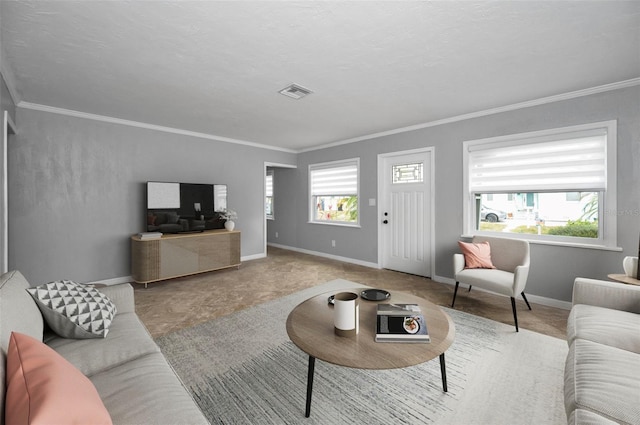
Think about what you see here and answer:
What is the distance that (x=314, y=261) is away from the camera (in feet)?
17.9

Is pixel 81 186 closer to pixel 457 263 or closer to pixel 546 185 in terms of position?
pixel 457 263

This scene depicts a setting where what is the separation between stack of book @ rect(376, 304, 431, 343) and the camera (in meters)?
1.52

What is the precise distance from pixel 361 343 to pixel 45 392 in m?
1.23

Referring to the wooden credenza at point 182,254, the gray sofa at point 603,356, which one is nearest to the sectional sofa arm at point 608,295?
the gray sofa at point 603,356

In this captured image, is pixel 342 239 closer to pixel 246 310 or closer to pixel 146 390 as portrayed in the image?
pixel 246 310

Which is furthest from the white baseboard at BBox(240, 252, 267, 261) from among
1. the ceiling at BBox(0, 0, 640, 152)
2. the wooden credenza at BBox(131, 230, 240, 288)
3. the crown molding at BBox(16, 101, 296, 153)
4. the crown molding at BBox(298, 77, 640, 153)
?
the crown molding at BBox(298, 77, 640, 153)

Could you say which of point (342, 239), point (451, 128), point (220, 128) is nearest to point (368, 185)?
point (342, 239)

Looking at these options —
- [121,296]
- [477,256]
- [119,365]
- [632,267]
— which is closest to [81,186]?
[121,296]

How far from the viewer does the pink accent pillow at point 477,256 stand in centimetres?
319

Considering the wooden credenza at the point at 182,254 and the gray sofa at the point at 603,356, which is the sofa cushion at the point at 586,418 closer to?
the gray sofa at the point at 603,356

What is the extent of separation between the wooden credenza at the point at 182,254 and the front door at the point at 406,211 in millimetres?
2611

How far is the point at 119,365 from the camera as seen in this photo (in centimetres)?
134

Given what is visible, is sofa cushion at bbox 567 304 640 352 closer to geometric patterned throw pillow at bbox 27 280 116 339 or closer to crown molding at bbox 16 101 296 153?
geometric patterned throw pillow at bbox 27 280 116 339

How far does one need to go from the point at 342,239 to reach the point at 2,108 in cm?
475
